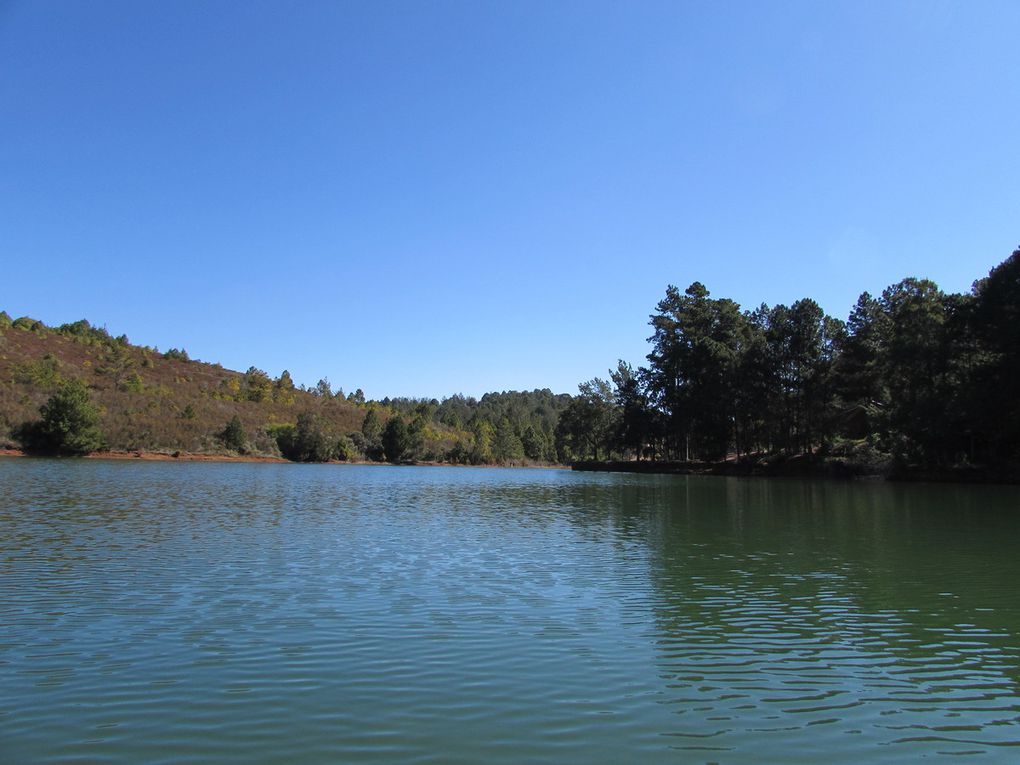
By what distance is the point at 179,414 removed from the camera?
112 m

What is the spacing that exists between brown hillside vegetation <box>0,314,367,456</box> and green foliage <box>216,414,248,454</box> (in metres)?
0.78

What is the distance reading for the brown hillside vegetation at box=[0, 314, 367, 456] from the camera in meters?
97.0

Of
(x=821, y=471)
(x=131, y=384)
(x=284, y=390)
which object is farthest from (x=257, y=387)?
(x=821, y=471)

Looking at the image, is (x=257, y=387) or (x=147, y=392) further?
(x=257, y=387)

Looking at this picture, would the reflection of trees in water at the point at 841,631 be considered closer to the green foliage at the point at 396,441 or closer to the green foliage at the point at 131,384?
the green foliage at the point at 131,384

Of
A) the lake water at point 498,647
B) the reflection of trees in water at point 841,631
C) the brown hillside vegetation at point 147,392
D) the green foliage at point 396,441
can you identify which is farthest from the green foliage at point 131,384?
the reflection of trees in water at point 841,631

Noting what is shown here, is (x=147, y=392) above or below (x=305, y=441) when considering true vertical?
above

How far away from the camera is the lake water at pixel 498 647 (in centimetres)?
713

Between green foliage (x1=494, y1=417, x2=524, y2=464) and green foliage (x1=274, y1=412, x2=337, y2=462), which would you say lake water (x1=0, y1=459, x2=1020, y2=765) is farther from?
green foliage (x1=494, y1=417, x2=524, y2=464)

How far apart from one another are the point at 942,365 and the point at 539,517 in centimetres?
4498

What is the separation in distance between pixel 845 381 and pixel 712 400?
1420 cm

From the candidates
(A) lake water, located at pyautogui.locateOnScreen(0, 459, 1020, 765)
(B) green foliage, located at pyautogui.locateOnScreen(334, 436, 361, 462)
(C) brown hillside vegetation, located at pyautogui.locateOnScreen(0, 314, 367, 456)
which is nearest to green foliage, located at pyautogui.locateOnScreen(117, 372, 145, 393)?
(C) brown hillside vegetation, located at pyautogui.locateOnScreen(0, 314, 367, 456)

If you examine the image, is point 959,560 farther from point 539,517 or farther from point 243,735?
point 243,735

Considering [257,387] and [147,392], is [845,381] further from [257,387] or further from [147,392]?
[257,387]
